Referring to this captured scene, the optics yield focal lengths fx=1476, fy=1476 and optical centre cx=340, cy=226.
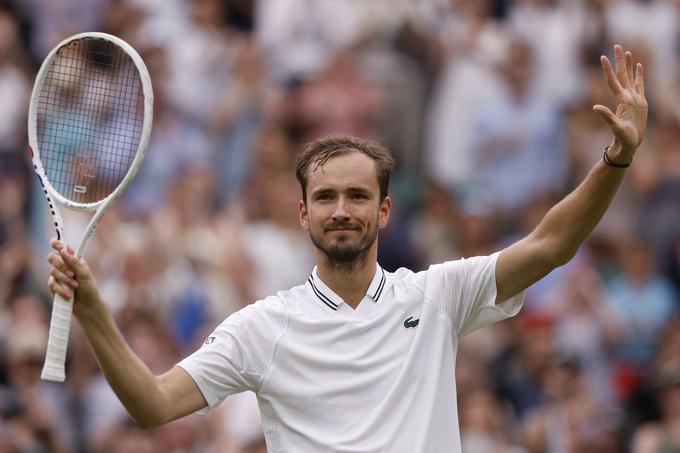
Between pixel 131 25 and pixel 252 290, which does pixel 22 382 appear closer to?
pixel 252 290

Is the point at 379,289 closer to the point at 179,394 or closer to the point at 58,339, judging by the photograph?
the point at 179,394

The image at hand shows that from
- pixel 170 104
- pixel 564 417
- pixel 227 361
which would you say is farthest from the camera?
pixel 170 104

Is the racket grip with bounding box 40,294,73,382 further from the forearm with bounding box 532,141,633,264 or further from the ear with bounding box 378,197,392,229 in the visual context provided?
the forearm with bounding box 532,141,633,264

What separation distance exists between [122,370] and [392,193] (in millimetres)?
7664

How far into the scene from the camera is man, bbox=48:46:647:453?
5.27m

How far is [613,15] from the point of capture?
42.9 feet

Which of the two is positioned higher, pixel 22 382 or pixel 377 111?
pixel 377 111

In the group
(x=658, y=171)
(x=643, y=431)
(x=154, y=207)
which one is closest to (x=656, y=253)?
(x=658, y=171)

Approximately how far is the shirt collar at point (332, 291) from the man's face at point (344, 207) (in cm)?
11

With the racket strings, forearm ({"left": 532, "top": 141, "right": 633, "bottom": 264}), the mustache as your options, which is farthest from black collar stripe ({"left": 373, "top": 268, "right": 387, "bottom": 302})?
the racket strings

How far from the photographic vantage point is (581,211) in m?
5.30

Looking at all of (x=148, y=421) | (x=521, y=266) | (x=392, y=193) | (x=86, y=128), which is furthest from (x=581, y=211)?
(x=392, y=193)

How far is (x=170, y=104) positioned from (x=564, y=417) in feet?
15.4

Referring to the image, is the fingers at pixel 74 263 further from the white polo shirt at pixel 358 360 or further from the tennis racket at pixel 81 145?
the white polo shirt at pixel 358 360
